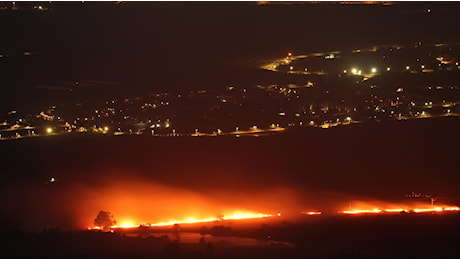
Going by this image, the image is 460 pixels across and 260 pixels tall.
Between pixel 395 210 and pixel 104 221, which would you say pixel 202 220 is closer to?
pixel 104 221

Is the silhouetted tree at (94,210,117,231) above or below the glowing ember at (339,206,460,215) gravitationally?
below

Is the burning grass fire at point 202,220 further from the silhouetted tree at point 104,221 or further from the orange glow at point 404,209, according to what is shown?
the orange glow at point 404,209

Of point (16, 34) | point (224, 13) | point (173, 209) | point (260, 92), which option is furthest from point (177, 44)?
point (173, 209)

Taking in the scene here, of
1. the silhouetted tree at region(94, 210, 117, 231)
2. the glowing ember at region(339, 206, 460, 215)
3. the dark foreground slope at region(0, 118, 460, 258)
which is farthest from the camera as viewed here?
the glowing ember at region(339, 206, 460, 215)

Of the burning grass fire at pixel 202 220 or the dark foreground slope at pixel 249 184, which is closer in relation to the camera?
the dark foreground slope at pixel 249 184

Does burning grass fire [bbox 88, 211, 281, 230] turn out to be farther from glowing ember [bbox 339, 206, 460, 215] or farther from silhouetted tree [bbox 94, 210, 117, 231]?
glowing ember [bbox 339, 206, 460, 215]

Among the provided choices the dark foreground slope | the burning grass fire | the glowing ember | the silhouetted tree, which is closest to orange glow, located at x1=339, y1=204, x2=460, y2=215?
the glowing ember

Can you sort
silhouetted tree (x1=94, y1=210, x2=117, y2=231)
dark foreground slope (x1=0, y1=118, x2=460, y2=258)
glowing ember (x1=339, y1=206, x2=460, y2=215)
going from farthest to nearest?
1. glowing ember (x1=339, y1=206, x2=460, y2=215)
2. silhouetted tree (x1=94, y1=210, x2=117, y2=231)
3. dark foreground slope (x1=0, y1=118, x2=460, y2=258)

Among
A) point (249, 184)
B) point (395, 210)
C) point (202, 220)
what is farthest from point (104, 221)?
point (395, 210)

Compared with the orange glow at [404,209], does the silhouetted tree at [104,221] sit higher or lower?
lower

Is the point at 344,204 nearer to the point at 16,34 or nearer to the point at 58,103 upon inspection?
the point at 58,103

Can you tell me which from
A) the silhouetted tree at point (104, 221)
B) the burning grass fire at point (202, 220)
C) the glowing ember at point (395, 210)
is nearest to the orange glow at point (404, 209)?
the glowing ember at point (395, 210)

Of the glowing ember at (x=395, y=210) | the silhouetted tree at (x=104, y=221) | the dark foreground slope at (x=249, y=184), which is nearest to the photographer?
the dark foreground slope at (x=249, y=184)
